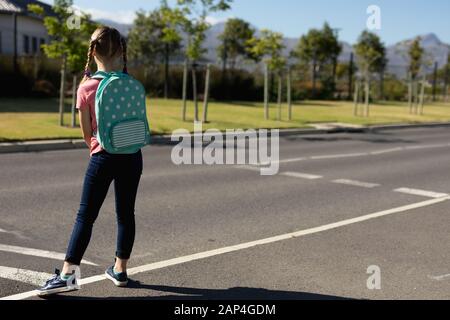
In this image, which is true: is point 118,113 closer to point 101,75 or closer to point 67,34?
point 101,75

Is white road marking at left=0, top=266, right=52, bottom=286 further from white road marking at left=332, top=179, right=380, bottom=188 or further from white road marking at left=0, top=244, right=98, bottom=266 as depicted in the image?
white road marking at left=332, top=179, right=380, bottom=188

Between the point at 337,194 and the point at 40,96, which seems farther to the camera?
the point at 40,96

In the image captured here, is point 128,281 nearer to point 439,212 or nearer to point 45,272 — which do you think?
point 45,272

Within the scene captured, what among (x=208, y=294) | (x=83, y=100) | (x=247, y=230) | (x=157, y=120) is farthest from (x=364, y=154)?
(x=83, y=100)

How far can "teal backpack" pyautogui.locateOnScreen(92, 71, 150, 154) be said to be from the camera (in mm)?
4100

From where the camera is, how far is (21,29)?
39.3 m

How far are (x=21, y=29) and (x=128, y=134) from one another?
125ft

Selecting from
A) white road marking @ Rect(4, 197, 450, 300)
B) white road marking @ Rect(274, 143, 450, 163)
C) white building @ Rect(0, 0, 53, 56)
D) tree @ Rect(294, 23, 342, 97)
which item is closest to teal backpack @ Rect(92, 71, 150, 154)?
white road marking @ Rect(4, 197, 450, 300)

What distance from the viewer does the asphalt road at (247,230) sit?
185 inches

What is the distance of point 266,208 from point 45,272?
3337mm

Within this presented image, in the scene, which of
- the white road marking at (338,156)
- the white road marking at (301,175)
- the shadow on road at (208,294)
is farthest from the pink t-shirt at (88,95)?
the white road marking at (338,156)

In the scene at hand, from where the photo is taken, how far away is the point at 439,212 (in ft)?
24.7

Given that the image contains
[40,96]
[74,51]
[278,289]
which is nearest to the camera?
[278,289]
